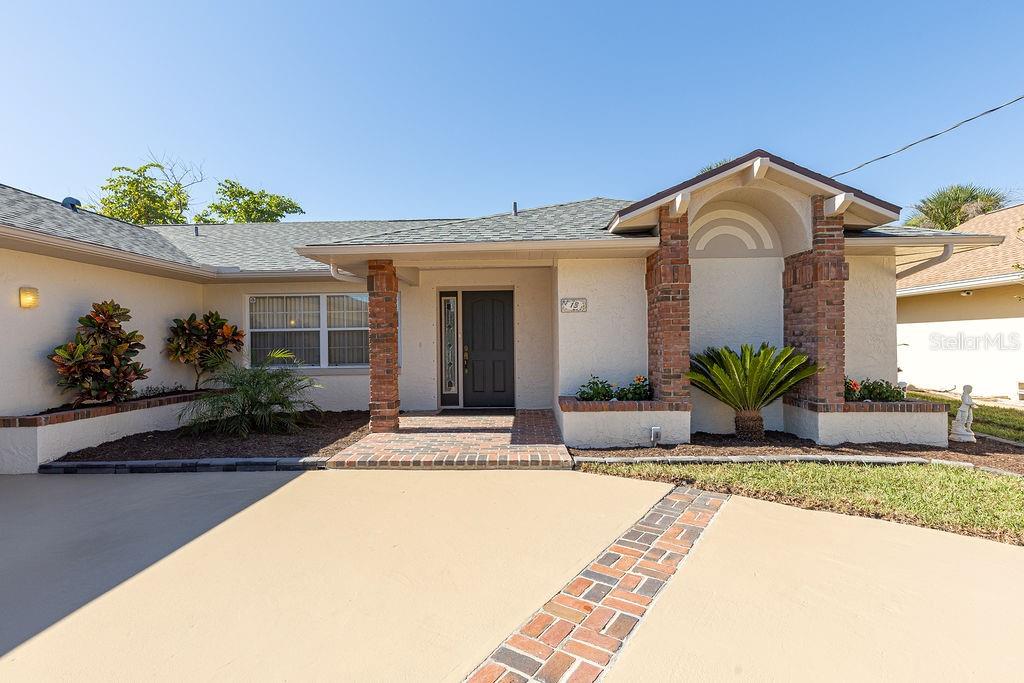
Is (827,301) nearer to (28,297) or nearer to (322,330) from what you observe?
(322,330)

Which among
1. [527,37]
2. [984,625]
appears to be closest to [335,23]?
[527,37]

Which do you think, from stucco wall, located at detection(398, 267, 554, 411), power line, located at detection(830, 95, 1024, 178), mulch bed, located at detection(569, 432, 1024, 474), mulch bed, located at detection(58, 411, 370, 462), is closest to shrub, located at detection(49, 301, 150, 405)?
mulch bed, located at detection(58, 411, 370, 462)

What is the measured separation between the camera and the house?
591 centimetres

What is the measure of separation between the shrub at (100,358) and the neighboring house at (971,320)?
50.5 ft

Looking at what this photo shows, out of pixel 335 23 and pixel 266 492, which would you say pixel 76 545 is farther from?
pixel 335 23

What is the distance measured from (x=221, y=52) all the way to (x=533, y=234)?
28.4 feet

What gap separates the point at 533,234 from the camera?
6305mm

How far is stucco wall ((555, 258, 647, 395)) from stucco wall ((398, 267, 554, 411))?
7.48 ft

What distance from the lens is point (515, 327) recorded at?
353 inches

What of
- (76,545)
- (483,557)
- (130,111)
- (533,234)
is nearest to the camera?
(483,557)

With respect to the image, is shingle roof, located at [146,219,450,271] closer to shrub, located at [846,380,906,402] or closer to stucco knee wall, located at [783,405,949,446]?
stucco knee wall, located at [783,405,949,446]

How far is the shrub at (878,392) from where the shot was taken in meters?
6.26

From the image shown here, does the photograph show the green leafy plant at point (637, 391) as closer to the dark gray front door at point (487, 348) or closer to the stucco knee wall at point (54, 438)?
the dark gray front door at point (487, 348)

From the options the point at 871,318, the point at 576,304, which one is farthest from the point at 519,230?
the point at 871,318
